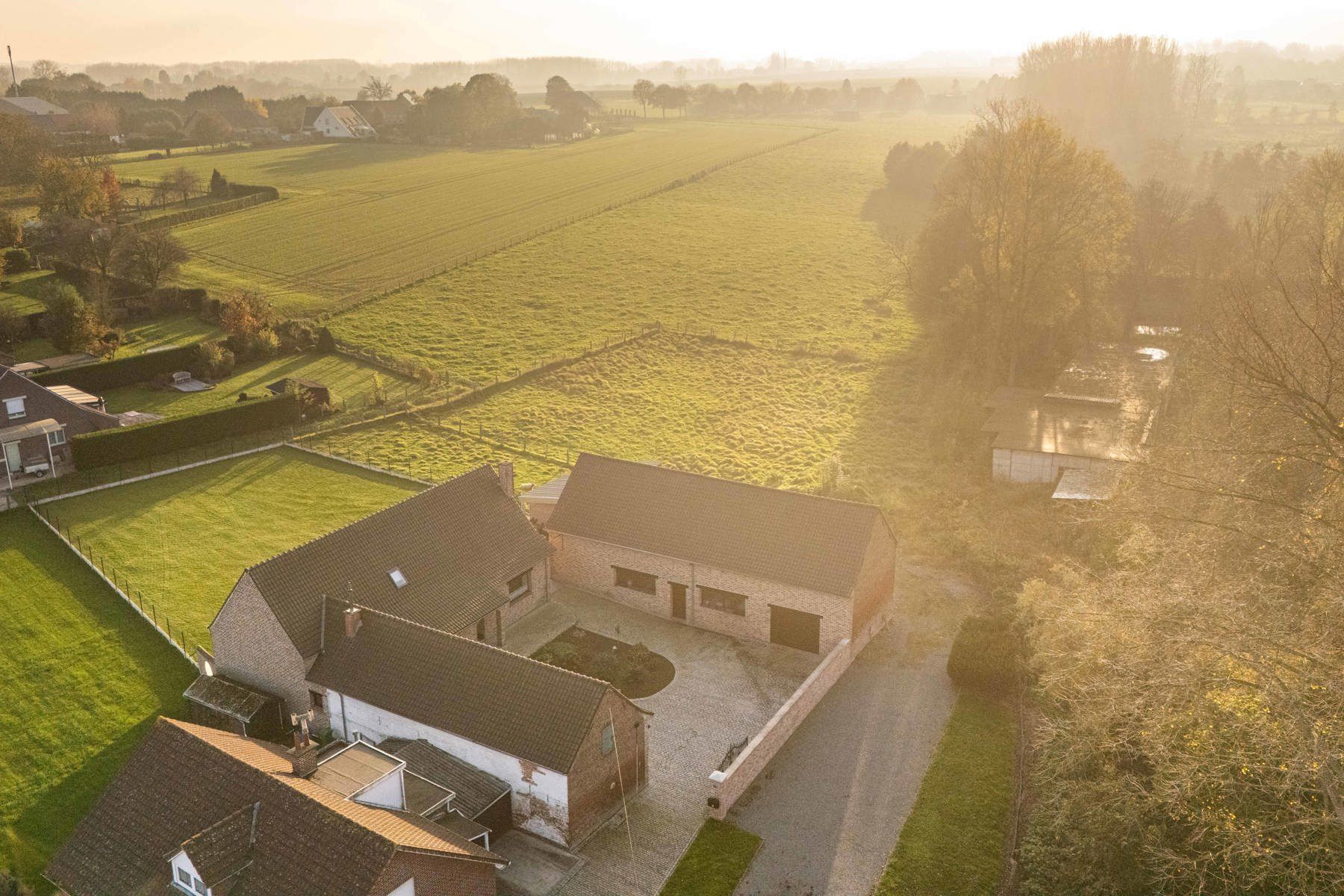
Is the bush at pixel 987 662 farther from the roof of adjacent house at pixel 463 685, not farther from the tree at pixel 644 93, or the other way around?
the tree at pixel 644 93

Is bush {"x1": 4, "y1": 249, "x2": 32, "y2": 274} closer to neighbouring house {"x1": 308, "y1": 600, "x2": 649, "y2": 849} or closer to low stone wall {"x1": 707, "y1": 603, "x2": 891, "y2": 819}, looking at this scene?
neighbouring house {"x1": 308, "y1": 600, "x2": 649, "y2": 849}

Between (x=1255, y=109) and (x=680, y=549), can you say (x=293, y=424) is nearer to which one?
(x=680, y=549)

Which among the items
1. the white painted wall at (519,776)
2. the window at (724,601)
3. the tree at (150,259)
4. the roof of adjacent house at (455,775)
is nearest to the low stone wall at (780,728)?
the window at (724,601)

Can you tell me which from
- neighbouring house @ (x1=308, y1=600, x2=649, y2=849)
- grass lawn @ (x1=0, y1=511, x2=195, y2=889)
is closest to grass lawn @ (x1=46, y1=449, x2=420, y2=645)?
grass lawn @ (x1=0, y1=511, x2=195, y2=889)

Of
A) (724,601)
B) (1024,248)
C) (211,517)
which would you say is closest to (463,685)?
(724,601)

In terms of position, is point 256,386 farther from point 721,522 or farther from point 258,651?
point 721,522

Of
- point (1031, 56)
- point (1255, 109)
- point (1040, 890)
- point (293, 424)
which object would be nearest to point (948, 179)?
point (293, 424)
